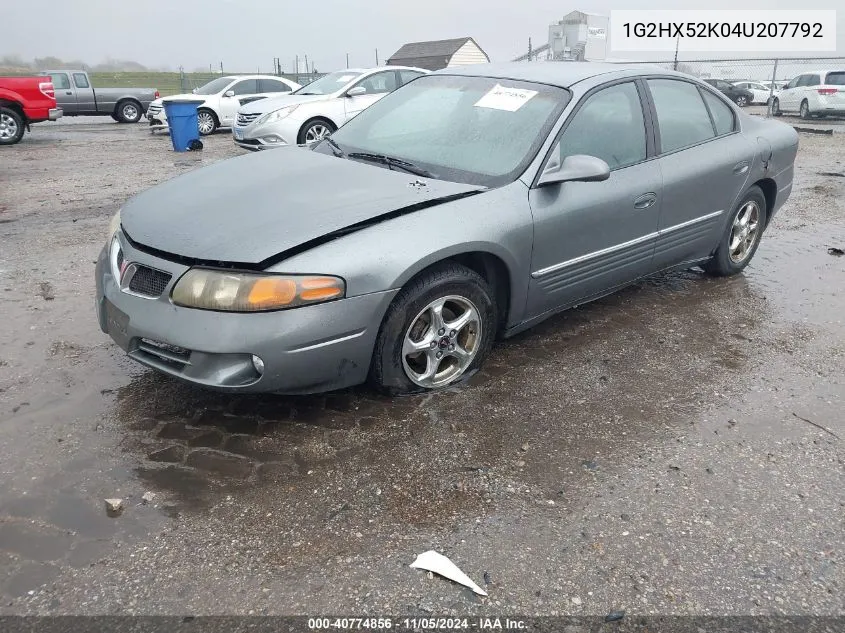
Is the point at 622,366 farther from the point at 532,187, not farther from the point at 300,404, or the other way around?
the point at 300,404

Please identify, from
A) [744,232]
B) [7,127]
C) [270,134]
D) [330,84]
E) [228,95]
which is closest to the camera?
[744,232]

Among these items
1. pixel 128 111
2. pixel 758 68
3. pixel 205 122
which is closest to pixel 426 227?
pixel 205 122

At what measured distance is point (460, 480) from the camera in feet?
8.54

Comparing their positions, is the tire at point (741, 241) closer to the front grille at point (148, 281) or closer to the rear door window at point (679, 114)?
the rear door window at point (679, 114)

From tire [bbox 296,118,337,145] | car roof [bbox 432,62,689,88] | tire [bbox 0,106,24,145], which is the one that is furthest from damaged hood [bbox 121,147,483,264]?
tire [bbox 0,106,24,145]

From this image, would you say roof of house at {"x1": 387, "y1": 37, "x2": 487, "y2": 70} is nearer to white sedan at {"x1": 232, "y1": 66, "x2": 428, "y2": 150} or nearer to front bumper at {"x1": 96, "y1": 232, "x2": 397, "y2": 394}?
white sedan at {"x1": 232, "y1": 66, "x2": 428, "y2": 150}

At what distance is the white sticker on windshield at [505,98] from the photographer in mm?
3672

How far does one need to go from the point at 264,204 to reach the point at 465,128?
1277mm

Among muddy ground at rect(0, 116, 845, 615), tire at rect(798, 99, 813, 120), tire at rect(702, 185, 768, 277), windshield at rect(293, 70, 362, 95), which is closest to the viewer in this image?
muddy ground at rect(0, 116, 845, 615)

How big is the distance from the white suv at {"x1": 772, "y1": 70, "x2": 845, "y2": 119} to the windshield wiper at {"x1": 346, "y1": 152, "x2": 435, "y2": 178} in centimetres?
2047

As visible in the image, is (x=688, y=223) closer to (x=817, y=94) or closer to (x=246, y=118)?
(x=246, y=118)

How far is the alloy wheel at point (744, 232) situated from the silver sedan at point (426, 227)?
0.74ft

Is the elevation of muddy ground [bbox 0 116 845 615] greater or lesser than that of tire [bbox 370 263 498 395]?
lesser

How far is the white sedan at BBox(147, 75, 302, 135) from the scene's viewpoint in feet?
49.3
